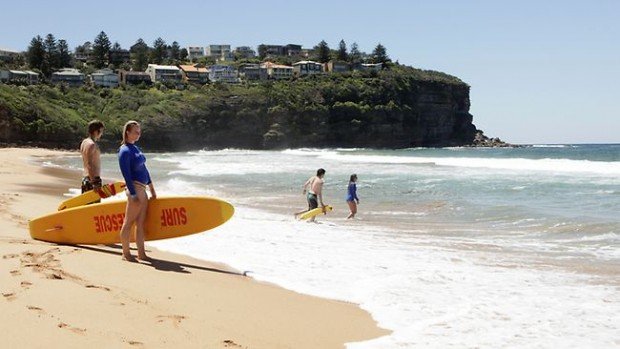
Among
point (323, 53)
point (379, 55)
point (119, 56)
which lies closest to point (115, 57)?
point (119, 56)

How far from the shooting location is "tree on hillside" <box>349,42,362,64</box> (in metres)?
153

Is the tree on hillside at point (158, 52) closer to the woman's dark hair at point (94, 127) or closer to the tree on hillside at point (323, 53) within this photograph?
the tree on hillside at point (323, 53)

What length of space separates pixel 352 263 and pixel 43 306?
12.6 feet

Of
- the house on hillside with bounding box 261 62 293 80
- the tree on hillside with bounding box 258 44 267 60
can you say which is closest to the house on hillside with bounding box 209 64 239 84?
the house on hillside with bounding box 261 62 293 80

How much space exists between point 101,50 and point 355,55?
6825cm

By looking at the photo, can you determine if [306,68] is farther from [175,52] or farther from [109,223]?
[109,223]

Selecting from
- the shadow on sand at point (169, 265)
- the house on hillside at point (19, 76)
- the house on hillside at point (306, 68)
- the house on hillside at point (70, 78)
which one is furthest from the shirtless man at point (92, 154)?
the house on hillside at point (306, 68)

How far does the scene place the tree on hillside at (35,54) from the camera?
10748cm

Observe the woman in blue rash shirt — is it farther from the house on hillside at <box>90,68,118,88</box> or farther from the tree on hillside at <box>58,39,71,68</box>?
the tree on hillside at <box>58,39,71,68</box>

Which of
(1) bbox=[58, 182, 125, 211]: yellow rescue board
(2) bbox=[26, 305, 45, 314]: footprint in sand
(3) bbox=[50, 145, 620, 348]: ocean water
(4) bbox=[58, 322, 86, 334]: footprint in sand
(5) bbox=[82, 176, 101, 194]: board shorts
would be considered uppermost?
(5) bbox=[82, 176, 101, 194]: board shorts

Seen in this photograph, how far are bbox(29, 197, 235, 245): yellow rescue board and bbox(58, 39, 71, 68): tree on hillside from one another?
121380 millimetres

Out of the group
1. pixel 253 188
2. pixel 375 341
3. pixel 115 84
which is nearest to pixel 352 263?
pixel 375 341

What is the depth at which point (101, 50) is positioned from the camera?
430 feet

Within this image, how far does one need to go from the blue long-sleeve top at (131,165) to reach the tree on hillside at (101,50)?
5234 inches
